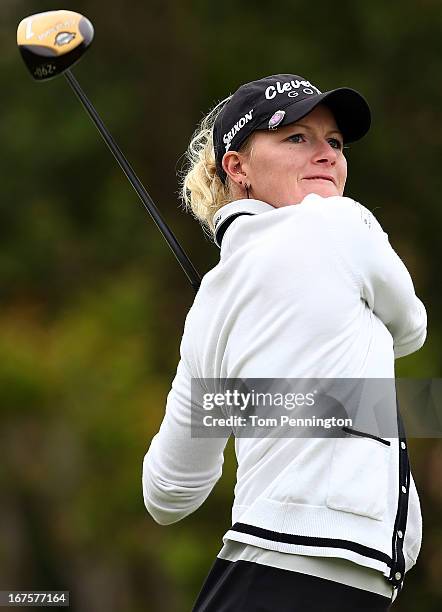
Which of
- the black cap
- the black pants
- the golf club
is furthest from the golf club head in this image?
the black pants

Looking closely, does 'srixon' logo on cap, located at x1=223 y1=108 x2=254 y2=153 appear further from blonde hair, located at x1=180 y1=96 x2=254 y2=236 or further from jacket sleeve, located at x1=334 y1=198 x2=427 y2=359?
jacket sleeve, located at x1=334 y1=198 x2=427 y2=359

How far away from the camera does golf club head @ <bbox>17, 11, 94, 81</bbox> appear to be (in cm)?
326

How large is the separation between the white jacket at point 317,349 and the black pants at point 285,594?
5 cm

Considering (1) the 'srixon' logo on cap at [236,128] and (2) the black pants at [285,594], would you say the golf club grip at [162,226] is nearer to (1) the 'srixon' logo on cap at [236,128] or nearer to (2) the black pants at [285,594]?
(1) the 'srixon' logo on cap at [236,128]

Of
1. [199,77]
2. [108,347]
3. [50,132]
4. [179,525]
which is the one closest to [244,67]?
[199,77]

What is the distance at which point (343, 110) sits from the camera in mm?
2646

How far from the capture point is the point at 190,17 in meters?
11.2

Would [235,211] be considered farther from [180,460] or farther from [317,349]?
[180,460]

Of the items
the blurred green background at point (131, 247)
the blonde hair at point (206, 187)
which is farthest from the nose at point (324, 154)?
the blurred green background at point (131, 247)

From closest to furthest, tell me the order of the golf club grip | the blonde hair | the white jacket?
the white jacket, the blonde hair, the golf club grip

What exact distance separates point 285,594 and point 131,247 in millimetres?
8385

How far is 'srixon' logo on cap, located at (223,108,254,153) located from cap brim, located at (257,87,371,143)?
4 centimetres

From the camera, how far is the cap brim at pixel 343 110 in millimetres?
2562

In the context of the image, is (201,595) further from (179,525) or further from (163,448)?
(179,525)
